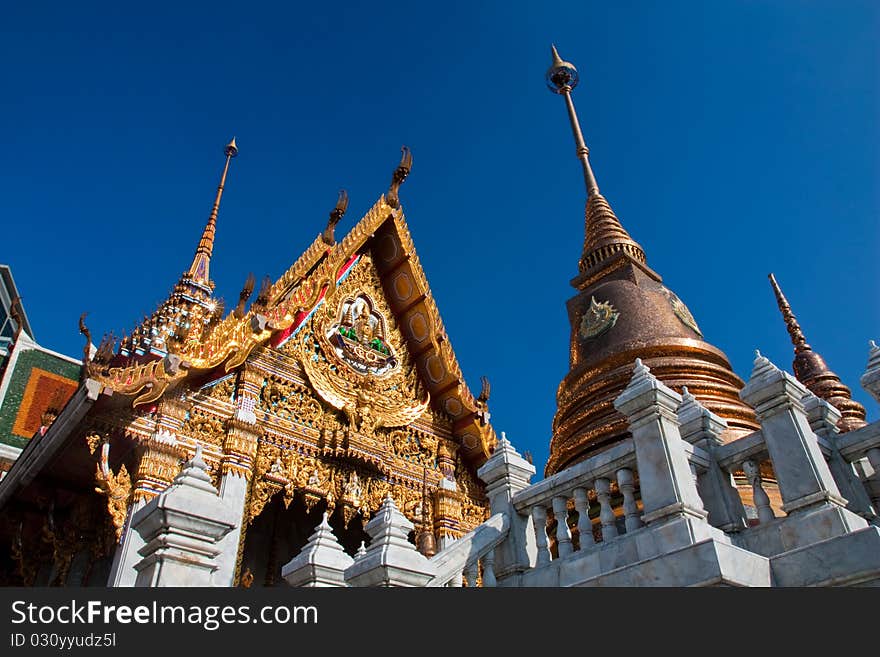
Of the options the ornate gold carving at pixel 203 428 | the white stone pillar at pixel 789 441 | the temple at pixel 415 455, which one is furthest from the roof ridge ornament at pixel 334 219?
the white stone pillar at pixel 789 441

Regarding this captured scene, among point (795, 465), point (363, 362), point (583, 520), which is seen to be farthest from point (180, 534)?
point (363, 362)

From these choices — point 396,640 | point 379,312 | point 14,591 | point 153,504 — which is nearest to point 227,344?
point 379,312

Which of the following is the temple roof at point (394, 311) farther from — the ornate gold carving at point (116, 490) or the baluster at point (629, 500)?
the baluster at point (629, 500)

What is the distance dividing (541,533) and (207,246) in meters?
17.9

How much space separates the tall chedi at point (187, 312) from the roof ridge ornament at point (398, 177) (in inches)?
130

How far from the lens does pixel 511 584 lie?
528cm

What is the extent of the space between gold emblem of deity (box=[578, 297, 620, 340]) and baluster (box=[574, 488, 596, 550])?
14.0ft

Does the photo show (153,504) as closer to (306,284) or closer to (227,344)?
Answer: (227,344)

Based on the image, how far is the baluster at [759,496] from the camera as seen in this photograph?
168 inches

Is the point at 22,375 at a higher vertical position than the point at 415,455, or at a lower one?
higher

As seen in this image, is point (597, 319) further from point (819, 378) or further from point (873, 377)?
point (819, 378)

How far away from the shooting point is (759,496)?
14.3 ft

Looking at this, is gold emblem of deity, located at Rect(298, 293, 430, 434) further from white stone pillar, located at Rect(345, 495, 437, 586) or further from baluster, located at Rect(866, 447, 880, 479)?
baluster, located at Rect(866, 447, 880, 479)

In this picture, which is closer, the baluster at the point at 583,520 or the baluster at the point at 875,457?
the baluster at the point at 875,457
